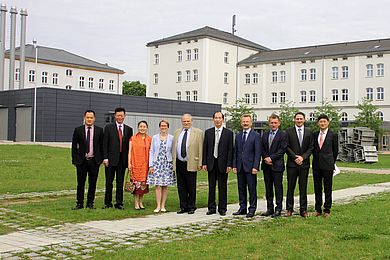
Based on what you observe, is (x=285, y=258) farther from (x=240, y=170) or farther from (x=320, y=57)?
(x=320, y=57)

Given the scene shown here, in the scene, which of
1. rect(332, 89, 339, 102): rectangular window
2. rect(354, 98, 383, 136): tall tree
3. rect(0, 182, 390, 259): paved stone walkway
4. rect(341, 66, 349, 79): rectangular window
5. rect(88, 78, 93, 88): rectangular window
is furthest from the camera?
rect(88, 78, 93, 88): rectangular window

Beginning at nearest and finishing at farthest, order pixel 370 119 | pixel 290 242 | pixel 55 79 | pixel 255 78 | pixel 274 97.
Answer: pixel 290 242
pixel 370 119
pixel 274 97
pixel 55 79
pixel 255 78

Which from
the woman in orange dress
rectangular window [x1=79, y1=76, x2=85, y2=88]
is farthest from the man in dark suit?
rectangular window [x1=79, y1=76, x2=85, y2=88]

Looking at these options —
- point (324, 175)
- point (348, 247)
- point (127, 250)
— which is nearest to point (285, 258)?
point (348, 247)

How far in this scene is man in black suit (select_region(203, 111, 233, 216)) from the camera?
11078mm

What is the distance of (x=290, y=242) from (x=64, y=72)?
7503 centimetres

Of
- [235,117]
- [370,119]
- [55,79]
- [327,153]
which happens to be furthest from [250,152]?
[55,79]

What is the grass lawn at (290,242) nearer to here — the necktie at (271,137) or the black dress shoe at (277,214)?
the black dress shoe at (277,214)

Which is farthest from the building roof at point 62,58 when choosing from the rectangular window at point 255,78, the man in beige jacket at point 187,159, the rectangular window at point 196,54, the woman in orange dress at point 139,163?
the man in beige jacket at point 187,159

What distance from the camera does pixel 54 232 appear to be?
8617mm

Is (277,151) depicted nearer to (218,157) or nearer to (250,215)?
(218,157)

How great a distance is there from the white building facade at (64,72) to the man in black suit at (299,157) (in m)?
64.4

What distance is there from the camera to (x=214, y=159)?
1113 centimetres

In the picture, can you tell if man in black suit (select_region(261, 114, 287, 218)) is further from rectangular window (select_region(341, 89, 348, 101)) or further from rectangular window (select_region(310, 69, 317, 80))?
rectangular window (select_region(310, 69, 317, 80))
